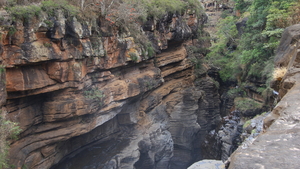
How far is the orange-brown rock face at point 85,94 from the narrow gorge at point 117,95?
0.04m

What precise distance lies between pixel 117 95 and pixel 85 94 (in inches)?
72.2

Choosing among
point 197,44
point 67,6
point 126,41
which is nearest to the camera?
point 67,6

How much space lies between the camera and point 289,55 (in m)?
8.15

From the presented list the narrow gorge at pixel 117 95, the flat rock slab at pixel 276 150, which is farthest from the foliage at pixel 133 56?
the flat rock slab at pixel 276 150

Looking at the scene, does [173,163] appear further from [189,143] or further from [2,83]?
[2,83]

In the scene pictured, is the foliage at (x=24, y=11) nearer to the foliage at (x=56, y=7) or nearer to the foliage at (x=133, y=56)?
the foliage at (x=56, y=7)

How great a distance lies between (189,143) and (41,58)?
12.7 meters

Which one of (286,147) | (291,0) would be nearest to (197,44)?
(291,0)

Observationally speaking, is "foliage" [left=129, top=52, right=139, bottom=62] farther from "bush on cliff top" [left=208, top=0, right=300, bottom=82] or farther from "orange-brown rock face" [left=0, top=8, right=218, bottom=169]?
"bush on cliff top" [left=208, top=0, right=300, bottom=82]

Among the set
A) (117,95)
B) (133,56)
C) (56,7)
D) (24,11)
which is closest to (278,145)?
(24,11)

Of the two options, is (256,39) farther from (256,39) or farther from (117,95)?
(117,95)

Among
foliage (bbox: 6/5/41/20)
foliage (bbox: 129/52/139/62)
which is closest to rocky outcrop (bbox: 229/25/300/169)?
foliage (bbox: 6/5/41/20)

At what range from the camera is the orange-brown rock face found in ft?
27.4

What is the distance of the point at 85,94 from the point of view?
33.6ft
